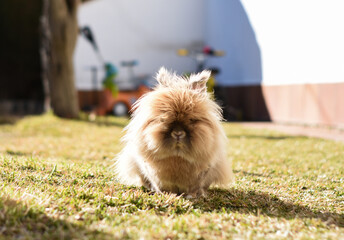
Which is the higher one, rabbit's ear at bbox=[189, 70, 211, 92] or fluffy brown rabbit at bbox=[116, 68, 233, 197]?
rabbit's ear at bbox=[189, 70, 211, 92]

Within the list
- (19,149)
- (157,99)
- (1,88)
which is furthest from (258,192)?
(1,88)

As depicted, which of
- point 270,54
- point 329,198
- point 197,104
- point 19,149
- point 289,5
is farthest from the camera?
point 270,54

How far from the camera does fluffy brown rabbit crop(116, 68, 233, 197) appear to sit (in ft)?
8.63

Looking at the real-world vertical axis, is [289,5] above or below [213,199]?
above

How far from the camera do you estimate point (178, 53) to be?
1037cm

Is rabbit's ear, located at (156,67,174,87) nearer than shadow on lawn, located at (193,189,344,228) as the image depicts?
No

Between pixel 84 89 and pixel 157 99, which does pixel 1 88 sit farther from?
pixel 157 99

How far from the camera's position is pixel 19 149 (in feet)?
17.4

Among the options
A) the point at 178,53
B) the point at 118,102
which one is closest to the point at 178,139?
the point at 178,53

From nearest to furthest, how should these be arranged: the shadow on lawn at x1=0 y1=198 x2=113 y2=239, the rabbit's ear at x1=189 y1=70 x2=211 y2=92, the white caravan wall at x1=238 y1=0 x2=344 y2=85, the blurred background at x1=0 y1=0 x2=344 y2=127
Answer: the shadow on lawn at x1=0 y1=198 x2=113 y2=239 → the rabbit's ear at x1=189 y1=70 x2=211 y2=92 → the white caravan wall at x1=238 y1=0 x2=344 y2=85 → the blurred background at x1=0 y1=0 x2=344 y2=127

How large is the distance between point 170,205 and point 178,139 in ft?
1.52

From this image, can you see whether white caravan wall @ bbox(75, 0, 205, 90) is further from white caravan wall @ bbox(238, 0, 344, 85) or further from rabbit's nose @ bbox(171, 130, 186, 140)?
rabbit's nose @ bbox(171, 130, 186, 140)

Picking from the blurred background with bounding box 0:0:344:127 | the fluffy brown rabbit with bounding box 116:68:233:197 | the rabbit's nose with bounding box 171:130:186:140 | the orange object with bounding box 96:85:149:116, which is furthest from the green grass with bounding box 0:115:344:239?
the orange object with bounding box 96:85:149:116

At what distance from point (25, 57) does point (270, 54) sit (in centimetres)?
921
